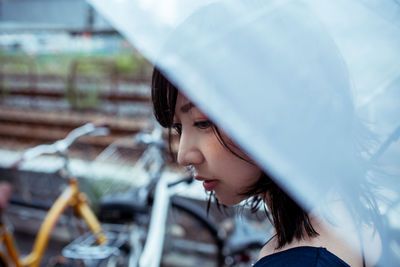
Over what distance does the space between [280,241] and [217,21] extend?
500 mm

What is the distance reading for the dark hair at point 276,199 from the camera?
0.75 metres

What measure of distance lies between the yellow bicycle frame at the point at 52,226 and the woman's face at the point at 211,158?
203 centimetres

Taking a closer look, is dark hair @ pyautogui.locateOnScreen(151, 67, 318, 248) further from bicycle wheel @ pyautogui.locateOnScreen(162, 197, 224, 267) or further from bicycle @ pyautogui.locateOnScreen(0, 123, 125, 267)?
bicycle wheel @ pyautogui.locateOnScreen(162, 197, 224, 267)

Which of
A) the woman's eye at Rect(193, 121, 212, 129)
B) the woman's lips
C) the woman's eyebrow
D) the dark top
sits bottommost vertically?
the dark top

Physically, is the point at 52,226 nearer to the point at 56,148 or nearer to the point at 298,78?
the point at 56,148

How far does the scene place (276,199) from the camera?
0.78 metres

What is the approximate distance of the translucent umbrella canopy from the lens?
19.7 inches

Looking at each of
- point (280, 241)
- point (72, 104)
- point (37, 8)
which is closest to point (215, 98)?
point (280, 241)

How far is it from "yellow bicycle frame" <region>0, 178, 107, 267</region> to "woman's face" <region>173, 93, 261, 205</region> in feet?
6.65

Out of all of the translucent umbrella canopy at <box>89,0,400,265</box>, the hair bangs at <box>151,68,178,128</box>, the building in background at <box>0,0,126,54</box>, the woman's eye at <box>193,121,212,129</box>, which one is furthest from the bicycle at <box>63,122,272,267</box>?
the building in background at <box>0,0,126,54</box>

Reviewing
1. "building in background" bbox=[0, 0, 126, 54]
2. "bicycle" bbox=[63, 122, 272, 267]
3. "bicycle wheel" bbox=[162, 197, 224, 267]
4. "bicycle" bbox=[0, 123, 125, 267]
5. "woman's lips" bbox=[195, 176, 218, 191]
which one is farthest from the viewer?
"building in background" bbox=[0, 0, 126, 54]

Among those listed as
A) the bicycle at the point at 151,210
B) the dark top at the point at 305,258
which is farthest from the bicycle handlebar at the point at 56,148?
the dark top at the point at 305,258

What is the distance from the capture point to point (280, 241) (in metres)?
0.78

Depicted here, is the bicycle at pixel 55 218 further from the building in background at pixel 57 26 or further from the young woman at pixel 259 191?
the building in background at pixel 57 26
